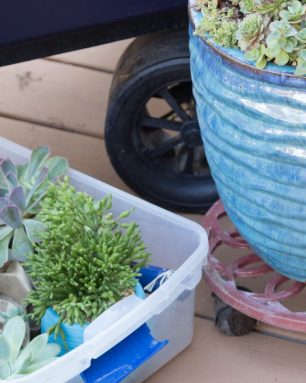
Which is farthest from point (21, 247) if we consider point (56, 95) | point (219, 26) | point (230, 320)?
point (56, 95)

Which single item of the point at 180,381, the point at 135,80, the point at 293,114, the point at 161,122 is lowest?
the point at 180,381

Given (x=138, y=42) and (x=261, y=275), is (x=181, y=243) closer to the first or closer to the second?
(x=261, y=275)

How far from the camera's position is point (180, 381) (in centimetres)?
143

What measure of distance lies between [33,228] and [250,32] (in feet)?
1.57

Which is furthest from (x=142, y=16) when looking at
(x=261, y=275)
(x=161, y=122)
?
(x=261, y=275)

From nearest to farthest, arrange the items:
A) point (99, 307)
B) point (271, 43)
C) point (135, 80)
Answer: point (271, 43) → point (99, 307) → point (135, 80)

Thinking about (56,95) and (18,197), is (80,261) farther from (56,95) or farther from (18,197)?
(56,95)

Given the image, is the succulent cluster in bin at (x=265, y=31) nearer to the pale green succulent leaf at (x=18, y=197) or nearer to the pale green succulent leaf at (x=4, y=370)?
the pale green succulent leaf at (x=18, y=197)

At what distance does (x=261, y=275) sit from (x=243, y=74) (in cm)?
53

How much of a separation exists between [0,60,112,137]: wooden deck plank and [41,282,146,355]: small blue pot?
726 millimetres

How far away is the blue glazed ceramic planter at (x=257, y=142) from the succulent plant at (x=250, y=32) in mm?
20

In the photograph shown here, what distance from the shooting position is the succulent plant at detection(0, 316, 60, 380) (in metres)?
1.21

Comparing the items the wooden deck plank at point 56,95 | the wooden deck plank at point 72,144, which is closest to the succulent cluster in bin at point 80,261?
the wooden deck plank at point 72,144

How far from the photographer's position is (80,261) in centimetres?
124
